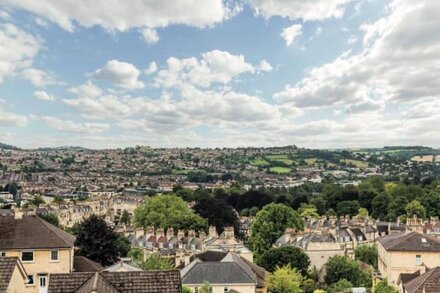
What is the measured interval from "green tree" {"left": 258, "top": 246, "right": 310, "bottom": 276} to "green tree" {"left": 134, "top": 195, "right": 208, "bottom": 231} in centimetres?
3072

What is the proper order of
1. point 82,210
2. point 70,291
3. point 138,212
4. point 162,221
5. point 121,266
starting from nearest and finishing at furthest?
1. point 70,291
2. point 121,266
3. point 162,221
4. point 138,212
5. point 82,210

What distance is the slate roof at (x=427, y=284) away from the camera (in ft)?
102

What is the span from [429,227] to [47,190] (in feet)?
467

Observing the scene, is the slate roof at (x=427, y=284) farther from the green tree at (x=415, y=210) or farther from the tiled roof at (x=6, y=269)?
the green tree at (x=415, y=210)

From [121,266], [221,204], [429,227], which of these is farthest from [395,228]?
[121,266]

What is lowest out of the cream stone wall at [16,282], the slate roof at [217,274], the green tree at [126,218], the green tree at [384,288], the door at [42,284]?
the green tree at [126,218]

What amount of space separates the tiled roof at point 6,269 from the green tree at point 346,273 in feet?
122

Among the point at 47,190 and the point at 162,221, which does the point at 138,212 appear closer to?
the point at 162,221

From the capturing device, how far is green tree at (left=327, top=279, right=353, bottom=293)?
154ft

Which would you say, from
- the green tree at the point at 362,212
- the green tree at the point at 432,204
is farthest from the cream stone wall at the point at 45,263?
the green tree at the point at 432,204

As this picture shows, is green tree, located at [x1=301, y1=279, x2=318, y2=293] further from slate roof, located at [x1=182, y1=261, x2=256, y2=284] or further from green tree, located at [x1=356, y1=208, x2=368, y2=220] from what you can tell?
green tree, located at [x1=356, y1=208, x2=368, y2=220]

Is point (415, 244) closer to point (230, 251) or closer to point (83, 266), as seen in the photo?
point (230, 251)

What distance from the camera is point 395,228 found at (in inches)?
3233

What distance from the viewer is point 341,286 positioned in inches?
1879
